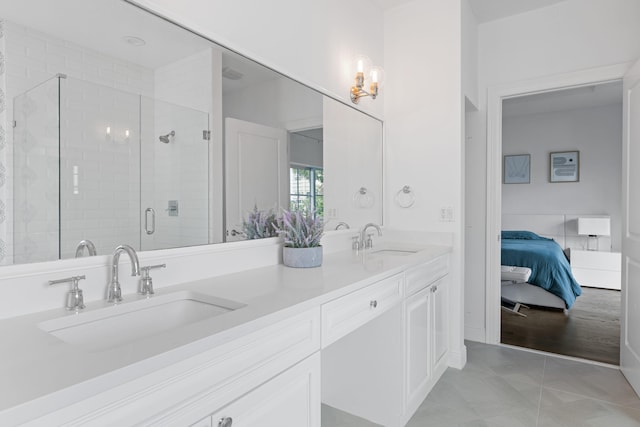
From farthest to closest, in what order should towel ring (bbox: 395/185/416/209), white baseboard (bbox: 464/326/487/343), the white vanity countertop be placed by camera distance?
white baseboard (bbox: 464/326/487/343)
towel ring (bbox: 395/185/416/209)
the white vanity countertop

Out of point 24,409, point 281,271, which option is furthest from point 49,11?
point 281,271

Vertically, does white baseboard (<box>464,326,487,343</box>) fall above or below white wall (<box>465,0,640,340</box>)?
below

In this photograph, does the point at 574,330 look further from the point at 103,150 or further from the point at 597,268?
the point at 103,150

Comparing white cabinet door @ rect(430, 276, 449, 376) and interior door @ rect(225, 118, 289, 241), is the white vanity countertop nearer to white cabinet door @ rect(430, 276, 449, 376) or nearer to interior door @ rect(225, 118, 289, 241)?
interior door @ rect(225, 118, 289, 241)

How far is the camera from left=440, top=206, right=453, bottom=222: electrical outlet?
269 cm

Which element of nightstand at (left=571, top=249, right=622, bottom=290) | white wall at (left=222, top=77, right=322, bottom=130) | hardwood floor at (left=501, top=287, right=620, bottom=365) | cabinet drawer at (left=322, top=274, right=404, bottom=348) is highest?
white wall at (left=222, top=77, right=322, bottom=130)

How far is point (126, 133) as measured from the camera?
125 centimetres

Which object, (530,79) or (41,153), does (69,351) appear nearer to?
(41,153)

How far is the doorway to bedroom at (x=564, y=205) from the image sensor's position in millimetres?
3971

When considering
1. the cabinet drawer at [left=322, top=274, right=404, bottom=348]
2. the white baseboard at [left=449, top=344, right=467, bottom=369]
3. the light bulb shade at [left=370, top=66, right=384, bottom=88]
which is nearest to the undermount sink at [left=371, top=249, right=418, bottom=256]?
the cabinet drawer at [left=322, top=274, right=404, bottom=348]

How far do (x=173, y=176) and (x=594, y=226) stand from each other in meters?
5.75

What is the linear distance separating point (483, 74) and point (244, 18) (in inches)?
89.9

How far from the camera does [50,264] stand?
106 centimetres

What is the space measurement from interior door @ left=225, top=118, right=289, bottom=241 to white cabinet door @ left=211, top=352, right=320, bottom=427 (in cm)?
73
